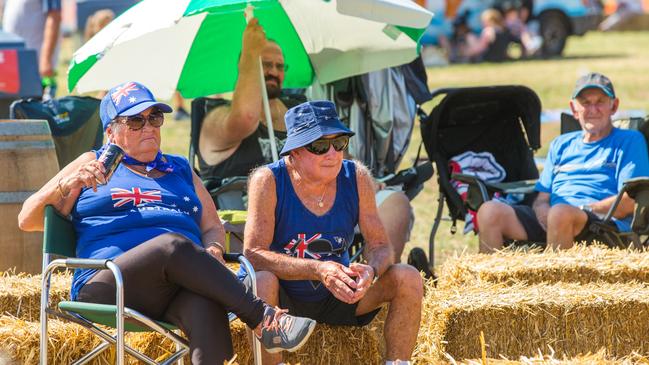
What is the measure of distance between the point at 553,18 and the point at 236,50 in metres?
18.7

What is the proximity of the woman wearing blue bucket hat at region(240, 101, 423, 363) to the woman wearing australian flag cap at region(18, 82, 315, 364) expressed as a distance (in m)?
0.25

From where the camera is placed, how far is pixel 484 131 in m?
8.12

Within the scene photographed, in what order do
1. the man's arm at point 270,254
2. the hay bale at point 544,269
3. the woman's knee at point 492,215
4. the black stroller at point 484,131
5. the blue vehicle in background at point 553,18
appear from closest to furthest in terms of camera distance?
1. the man's arm at point 270,254
2. the hay bale at point 544,269
3. the woman's knee at point 492,215
4. the black stroller at point 484,131
5. the blue vehicle in background at point 553,18

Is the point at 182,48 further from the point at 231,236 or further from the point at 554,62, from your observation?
the point at 554,62

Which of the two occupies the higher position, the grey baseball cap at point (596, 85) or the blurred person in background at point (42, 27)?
the grey baseball cap at point (596, 85)

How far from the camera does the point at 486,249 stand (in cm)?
699

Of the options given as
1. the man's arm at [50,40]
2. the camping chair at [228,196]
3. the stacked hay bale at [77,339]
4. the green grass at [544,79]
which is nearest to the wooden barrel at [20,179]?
the stacked hay bale at [77,339]

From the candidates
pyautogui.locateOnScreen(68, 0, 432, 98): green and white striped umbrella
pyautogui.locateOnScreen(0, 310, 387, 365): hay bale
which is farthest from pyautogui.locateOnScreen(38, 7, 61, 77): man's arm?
pyautogui.locateOnScreen(0, 310, 387, 365): hay bale

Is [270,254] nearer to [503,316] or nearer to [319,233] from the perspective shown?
[319,233]

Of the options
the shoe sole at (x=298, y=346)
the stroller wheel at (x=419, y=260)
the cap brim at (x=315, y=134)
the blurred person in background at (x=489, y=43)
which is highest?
the cap brim at (x=315, y=134)

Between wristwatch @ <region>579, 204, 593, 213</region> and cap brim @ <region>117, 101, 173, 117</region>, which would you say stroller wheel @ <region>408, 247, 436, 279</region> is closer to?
wristwatch @ <region>579, 204, 593, 213</region>

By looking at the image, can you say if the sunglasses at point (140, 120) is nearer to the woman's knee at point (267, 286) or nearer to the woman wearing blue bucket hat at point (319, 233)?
the woman wearing blue bucket hat at point (319, 233)

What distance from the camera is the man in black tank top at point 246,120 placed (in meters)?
6.93

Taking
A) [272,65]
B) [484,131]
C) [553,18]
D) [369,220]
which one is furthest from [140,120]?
[553,18]
